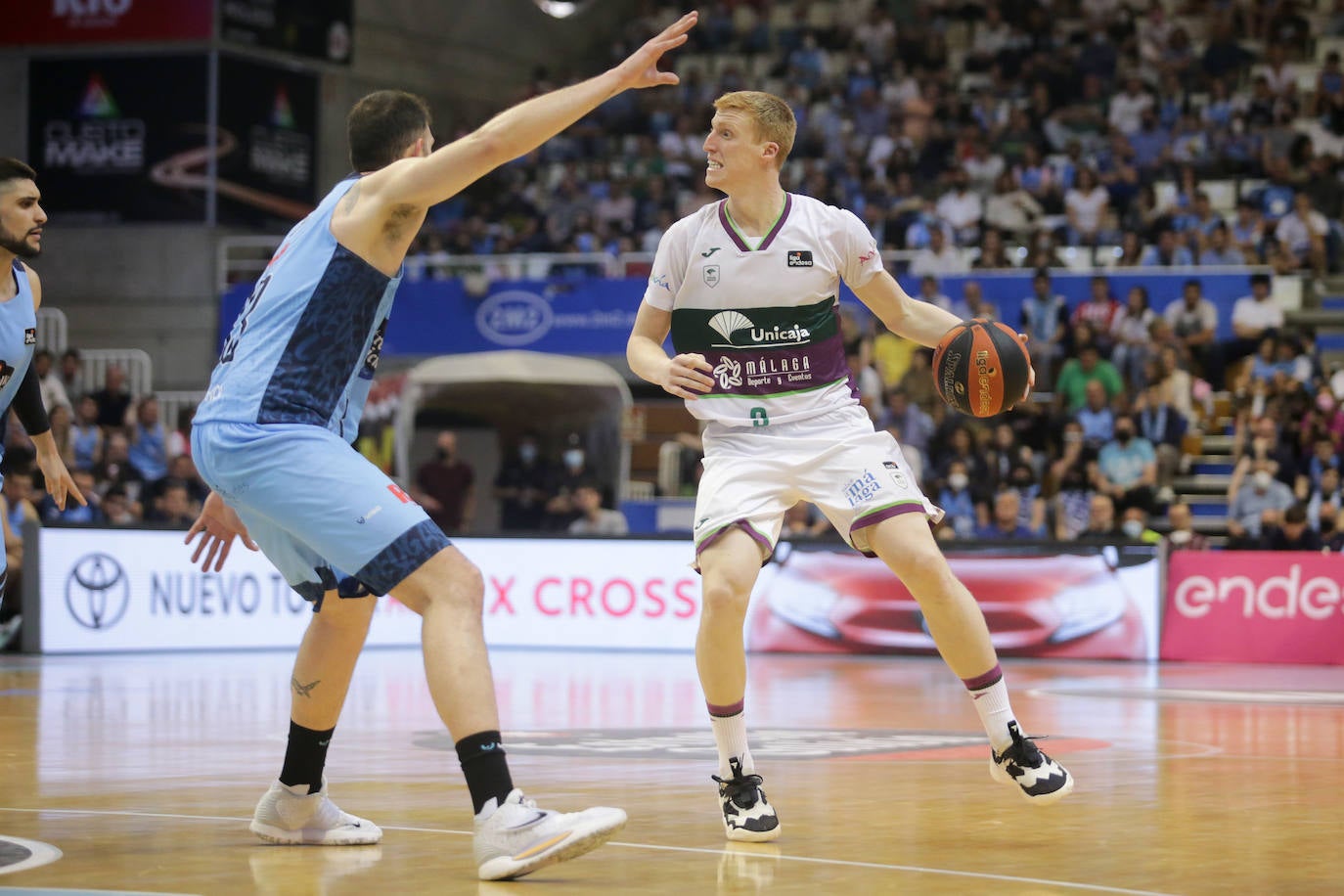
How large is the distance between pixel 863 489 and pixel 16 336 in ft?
10.0

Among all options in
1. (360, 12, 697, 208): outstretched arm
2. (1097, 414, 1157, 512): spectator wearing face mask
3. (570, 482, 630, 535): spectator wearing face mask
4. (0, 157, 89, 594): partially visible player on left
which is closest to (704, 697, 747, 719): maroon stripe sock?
(360, 12, 697, 208): outstretched arm

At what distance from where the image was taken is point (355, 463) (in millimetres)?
5211

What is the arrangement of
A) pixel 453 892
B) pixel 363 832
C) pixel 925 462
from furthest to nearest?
pixel 925 462 < pixel 363 832 < pixel 453 892

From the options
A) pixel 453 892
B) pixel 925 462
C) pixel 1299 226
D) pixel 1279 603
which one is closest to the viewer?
pixel 453 892

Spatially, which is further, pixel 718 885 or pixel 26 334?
pixel 26 334

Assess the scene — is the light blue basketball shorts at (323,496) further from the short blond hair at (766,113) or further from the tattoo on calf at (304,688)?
the short blond hair at (766,113)

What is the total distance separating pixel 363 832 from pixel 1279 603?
1250 cm

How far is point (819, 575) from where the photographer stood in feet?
57.3

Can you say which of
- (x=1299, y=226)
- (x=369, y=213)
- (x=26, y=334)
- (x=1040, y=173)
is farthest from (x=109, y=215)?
(x=369, y=213)

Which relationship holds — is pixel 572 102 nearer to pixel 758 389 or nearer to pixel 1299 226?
pixel 758 389

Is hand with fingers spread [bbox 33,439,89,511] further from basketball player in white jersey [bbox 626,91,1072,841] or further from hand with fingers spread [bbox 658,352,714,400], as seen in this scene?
hand with fingers spread [bbox 658,352,714,400]

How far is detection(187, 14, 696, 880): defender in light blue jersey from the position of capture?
4.96 meters

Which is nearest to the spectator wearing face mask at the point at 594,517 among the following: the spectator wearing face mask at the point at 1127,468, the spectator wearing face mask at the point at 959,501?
the spectator wearing face mask at the point at 959,501

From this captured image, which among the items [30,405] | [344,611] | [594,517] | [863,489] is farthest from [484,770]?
[594,517]
